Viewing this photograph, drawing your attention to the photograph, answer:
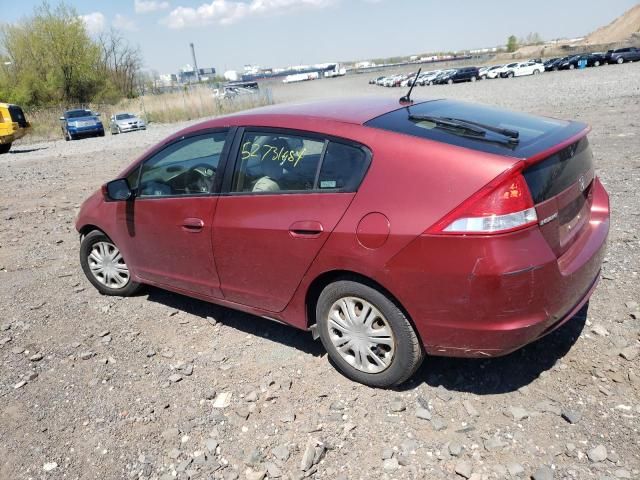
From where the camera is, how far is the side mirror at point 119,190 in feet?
14.1

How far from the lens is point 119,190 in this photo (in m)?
4.35

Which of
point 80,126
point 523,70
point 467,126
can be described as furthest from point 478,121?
point 523,70

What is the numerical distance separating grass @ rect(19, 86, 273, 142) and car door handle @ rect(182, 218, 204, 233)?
33419 mm

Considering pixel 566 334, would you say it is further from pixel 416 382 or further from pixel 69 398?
pixel 69 398

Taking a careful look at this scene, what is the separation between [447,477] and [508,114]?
2.37m

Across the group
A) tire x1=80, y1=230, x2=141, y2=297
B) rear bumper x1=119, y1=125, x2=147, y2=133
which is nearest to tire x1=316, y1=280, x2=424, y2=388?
tire x1=80, y1=230, x2=141, y2=297

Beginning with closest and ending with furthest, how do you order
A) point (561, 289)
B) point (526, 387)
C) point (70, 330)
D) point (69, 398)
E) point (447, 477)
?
point (447, 477)
point (561, 289)
point (526, 387)
point (69, 398)
point (70, 330)

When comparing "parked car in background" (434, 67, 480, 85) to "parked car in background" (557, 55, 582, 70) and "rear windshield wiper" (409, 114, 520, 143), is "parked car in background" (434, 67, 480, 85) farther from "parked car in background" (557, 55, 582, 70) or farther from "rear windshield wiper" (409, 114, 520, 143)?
"rear windshield wiper" (409, 114, 520, 143)

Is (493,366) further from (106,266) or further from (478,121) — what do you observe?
(106,266)

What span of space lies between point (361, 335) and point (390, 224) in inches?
29.8

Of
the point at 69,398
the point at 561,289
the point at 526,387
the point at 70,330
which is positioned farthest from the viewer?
the point at 70,330

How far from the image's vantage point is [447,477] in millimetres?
2523

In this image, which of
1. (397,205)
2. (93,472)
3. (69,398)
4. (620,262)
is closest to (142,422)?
(93,472)

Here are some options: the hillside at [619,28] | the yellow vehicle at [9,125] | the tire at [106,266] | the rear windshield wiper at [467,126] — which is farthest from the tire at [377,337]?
the hillside at [619,28]
